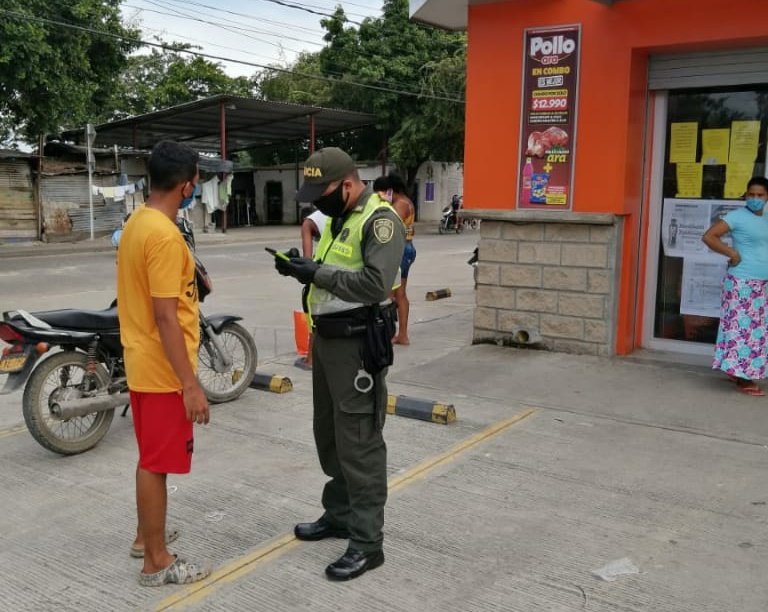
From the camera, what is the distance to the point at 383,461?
3.27 meters

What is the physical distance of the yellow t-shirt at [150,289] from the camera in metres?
2.93

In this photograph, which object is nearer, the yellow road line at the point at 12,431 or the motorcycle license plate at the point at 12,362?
the motorcycle license plate at the point at 12,362

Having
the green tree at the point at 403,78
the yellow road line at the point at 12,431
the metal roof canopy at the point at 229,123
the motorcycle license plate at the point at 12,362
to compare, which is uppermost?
the green tree at the point at 403,78

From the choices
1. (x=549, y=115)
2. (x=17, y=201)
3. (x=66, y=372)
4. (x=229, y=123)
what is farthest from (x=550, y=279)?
(x=229, y=123)

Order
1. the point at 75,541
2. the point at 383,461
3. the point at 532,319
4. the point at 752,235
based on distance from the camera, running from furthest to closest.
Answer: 1. the point at 532,319
2. the point at 752,235
3. the point at 75,541
4. the point at 383,461

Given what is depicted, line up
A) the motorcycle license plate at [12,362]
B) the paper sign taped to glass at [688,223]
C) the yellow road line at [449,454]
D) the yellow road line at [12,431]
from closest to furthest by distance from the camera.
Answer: the yellow road line at [449,454]
the motorcycle license plate at [12,362]
the yellow road line at [12,431]
the paper sign taped to glass at [688,223]

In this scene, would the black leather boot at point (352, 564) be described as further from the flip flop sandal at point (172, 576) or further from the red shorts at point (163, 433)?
the red shorts at point (163, 433)

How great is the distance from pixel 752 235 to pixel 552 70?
238 centimetres

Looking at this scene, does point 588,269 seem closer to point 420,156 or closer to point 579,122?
point 579,122

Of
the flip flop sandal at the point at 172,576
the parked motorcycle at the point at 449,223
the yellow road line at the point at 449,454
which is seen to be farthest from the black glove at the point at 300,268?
the parked motorcycle at the point at 449,223

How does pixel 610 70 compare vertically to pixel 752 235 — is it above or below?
above

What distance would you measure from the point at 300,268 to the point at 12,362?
2.45 meters

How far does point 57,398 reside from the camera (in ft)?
15.3

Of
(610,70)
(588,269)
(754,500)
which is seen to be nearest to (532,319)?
(588,269)
